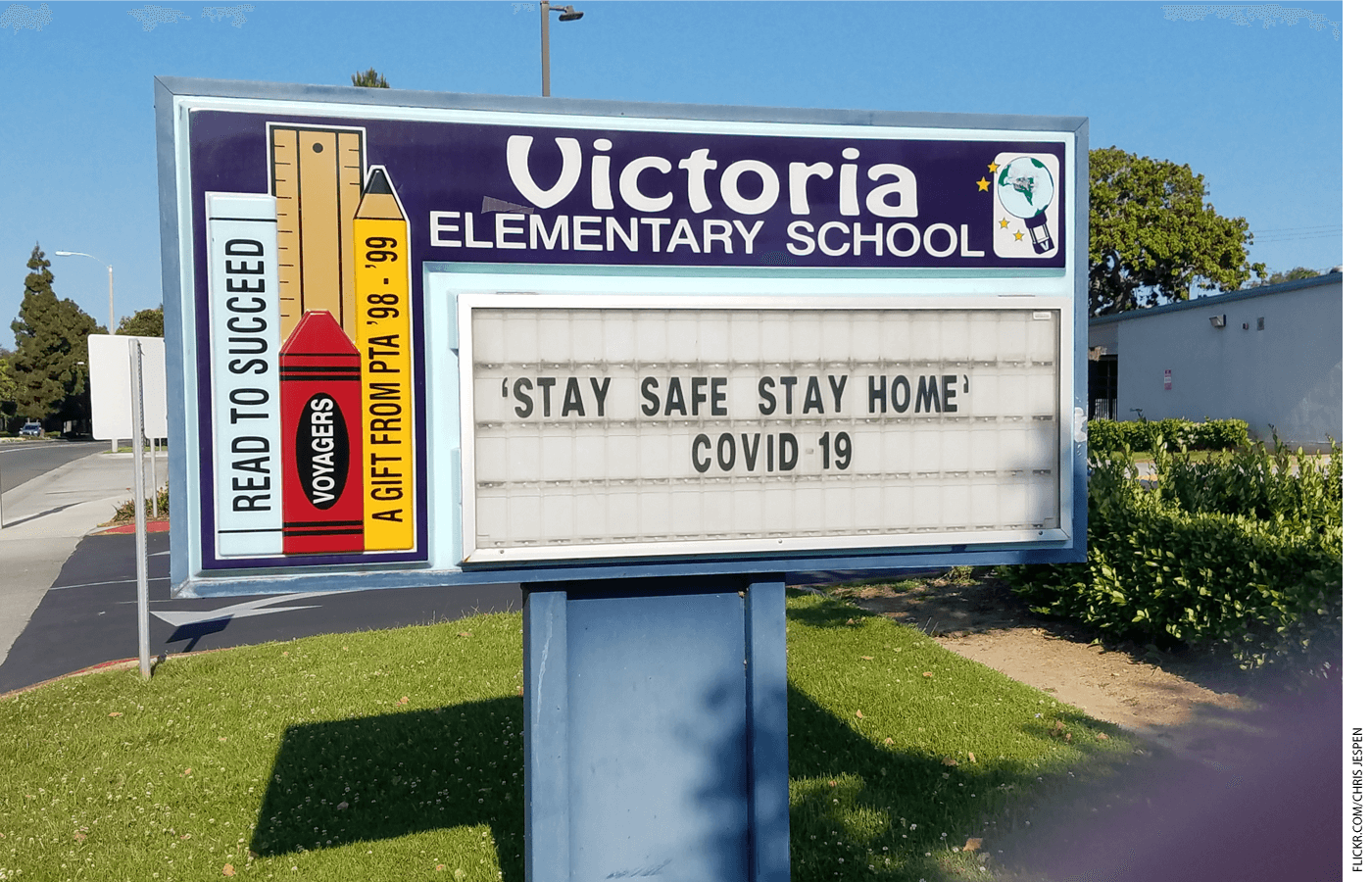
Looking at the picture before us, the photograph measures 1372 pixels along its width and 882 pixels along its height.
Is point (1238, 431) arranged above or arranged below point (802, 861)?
above

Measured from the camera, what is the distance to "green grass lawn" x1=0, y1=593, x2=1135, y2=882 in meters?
5.94

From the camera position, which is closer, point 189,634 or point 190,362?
point 190,362

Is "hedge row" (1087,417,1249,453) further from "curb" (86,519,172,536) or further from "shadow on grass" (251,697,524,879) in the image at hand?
"shadow on grass" (251,697,524,879)

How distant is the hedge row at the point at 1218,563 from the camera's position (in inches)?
322

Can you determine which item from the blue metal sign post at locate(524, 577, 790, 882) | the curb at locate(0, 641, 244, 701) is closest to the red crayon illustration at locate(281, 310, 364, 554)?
the blue metal sign post at locate(524, 577, 790, 882)

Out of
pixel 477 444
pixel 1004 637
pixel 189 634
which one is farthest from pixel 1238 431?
pixel 477 444

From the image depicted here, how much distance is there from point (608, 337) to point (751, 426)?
2.70 ft

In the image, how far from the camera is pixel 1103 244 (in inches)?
2266

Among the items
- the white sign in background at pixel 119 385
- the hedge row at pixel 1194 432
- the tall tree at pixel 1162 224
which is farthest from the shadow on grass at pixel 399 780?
the tall tree at pixel 1162 224

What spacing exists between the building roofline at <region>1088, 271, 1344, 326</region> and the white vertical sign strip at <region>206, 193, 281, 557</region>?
30048mm

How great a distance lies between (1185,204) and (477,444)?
6234 centimetres

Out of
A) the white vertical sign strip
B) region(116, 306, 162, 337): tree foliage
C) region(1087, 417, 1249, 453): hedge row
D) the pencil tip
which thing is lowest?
region(1087, 417, 1249, 453): hedge row

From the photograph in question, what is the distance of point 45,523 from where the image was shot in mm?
24688

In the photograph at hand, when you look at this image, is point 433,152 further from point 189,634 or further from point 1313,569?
point 189,634
